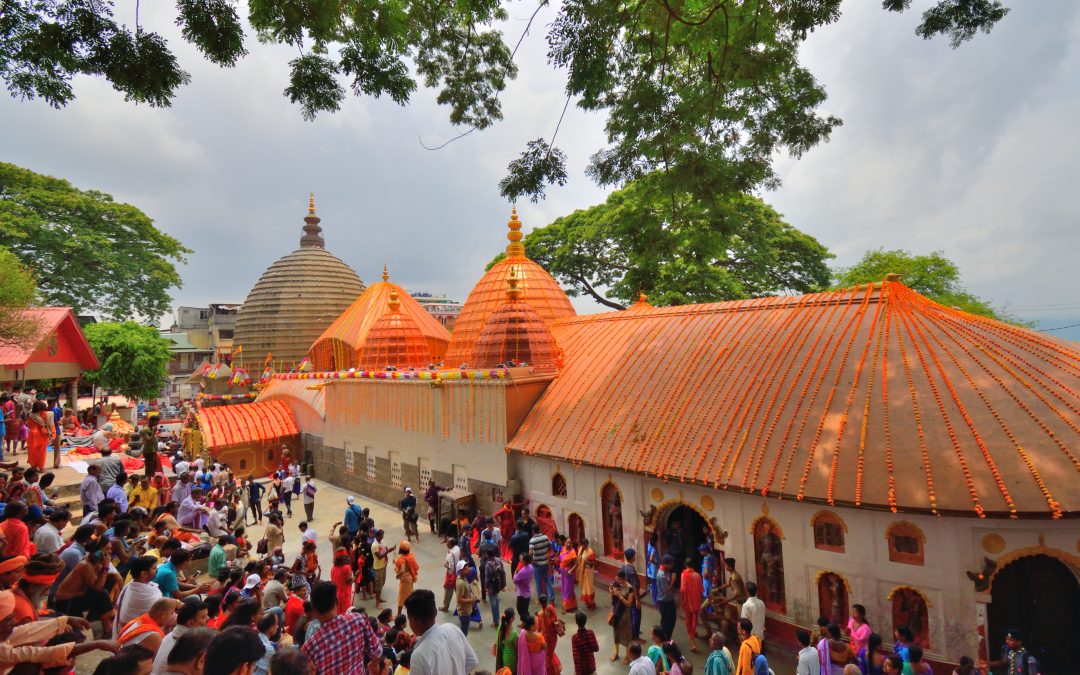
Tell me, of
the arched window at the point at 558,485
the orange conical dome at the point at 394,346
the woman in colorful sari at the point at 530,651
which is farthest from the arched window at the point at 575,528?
the orange conical dome at the point at 394,346

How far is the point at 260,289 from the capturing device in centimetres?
2994

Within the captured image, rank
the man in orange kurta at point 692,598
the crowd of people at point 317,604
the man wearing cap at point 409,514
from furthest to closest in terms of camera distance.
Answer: the man wearing cap at point 409,514 < the man in orange kurta at point 692,598 < the crowd of people at point 317,604

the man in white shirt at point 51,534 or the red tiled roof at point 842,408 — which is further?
the red tiled roof at point 842,408

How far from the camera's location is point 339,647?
13.5ft

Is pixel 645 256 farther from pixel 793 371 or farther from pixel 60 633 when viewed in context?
pixel 60 633

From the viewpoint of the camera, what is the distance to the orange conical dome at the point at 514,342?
14.7 metres

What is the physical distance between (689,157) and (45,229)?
1409 inches

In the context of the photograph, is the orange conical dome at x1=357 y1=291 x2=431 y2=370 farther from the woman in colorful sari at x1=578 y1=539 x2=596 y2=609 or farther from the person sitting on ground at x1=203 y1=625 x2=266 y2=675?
the person sitting on ground at x1=203 y1=625 x2=266 y2=675

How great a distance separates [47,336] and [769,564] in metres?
25.0

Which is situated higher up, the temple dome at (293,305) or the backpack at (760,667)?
the temple dome at (293,305)

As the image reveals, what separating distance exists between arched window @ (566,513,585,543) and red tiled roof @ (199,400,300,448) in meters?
14.5

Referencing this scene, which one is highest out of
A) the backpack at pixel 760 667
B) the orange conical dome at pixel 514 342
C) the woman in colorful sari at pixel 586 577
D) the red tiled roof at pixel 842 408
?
the orange conical dome at pixel 514 342

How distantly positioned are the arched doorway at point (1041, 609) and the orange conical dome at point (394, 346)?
16697mm

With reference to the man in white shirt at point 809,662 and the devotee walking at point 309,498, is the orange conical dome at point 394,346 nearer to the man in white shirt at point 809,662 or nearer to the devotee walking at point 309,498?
the devotee walking at point 309,498
